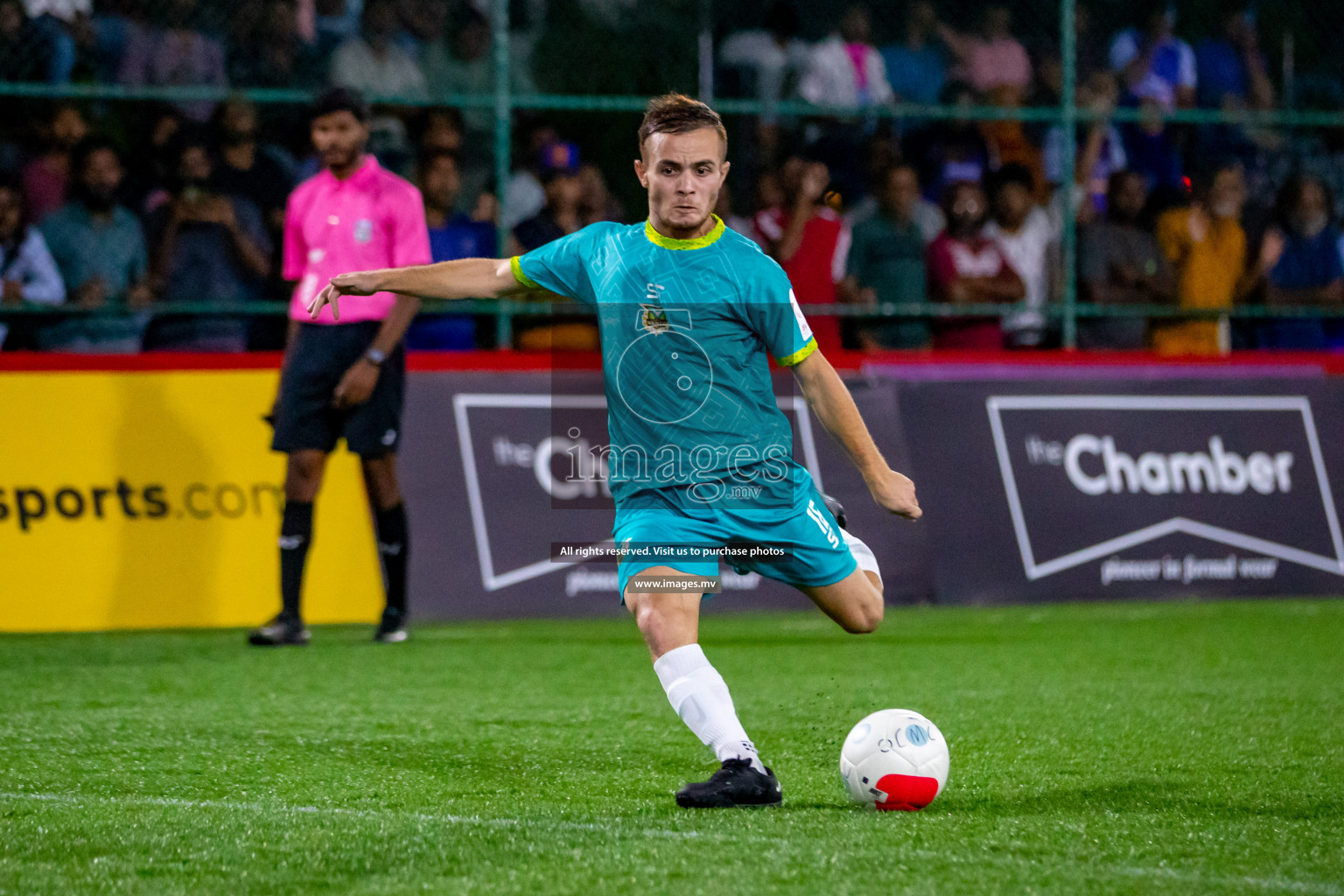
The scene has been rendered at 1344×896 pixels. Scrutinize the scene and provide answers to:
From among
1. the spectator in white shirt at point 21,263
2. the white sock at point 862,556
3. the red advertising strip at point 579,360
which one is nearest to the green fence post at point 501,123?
the red advertising strip at point 579,360

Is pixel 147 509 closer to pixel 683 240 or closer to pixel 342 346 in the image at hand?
pixel 342 346

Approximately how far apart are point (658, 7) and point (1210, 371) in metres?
4.19

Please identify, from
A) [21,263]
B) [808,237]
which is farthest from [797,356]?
[21,263]

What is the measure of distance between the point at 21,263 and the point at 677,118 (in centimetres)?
618

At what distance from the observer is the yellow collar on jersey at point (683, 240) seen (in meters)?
4.49

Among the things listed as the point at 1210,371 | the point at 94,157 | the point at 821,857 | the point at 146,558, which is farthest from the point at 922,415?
the point at 821,857

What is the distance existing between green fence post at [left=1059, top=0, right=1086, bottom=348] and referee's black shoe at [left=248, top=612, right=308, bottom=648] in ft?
17.7

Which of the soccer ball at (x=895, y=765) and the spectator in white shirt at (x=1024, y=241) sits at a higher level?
the spectator in white shirt at (x=1024, y=241)

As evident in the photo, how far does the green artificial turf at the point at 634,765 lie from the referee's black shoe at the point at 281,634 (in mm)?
178

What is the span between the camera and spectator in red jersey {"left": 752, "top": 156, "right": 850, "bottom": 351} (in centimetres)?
1053

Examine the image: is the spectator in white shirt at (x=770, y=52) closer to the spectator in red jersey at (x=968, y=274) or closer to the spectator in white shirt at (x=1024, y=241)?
the spectator in red jersey at (x=968, y=274)

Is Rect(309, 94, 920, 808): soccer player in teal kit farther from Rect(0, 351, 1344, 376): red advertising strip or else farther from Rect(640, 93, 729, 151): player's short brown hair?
Rect(0, 351, 1344, 376): red advertising strip

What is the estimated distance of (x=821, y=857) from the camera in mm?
3588

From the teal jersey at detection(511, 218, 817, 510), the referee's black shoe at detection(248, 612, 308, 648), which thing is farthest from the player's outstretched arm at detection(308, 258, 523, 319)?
the referee's black shoe at detection(248, 612, 308, 648)
